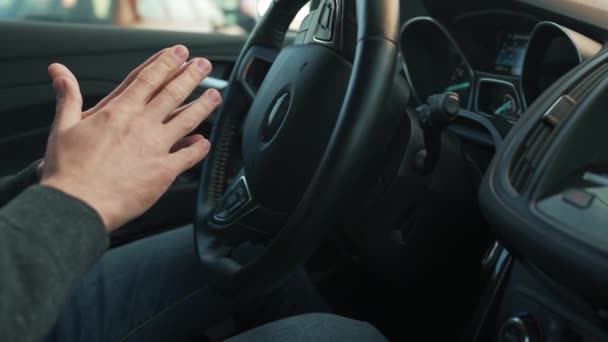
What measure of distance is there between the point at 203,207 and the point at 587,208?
62 centimetres

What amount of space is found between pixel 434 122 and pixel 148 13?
4.72ft

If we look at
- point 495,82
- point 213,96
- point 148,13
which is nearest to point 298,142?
point 213,96

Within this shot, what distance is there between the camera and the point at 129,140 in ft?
2.08

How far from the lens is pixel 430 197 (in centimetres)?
103

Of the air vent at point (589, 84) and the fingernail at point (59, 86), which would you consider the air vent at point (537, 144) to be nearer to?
the air vent at point (589, 84)

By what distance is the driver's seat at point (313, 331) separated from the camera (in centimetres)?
86

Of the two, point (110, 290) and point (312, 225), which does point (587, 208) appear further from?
point (110, 290)

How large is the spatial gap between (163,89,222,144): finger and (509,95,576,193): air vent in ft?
1.31

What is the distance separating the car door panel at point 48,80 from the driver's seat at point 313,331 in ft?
2.72

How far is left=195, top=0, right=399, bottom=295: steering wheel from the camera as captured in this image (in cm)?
76

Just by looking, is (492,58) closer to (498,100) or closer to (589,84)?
(498,100)

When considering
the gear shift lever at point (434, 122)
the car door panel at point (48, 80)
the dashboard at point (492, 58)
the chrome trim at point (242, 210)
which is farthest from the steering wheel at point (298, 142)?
the car door panel at point (48, 80)

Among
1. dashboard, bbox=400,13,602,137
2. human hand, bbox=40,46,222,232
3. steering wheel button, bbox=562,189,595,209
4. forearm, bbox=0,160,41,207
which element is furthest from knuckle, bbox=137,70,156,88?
dashboard, bbox=400,13,602,137

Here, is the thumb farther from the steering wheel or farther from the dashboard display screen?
the dashboard display screen
